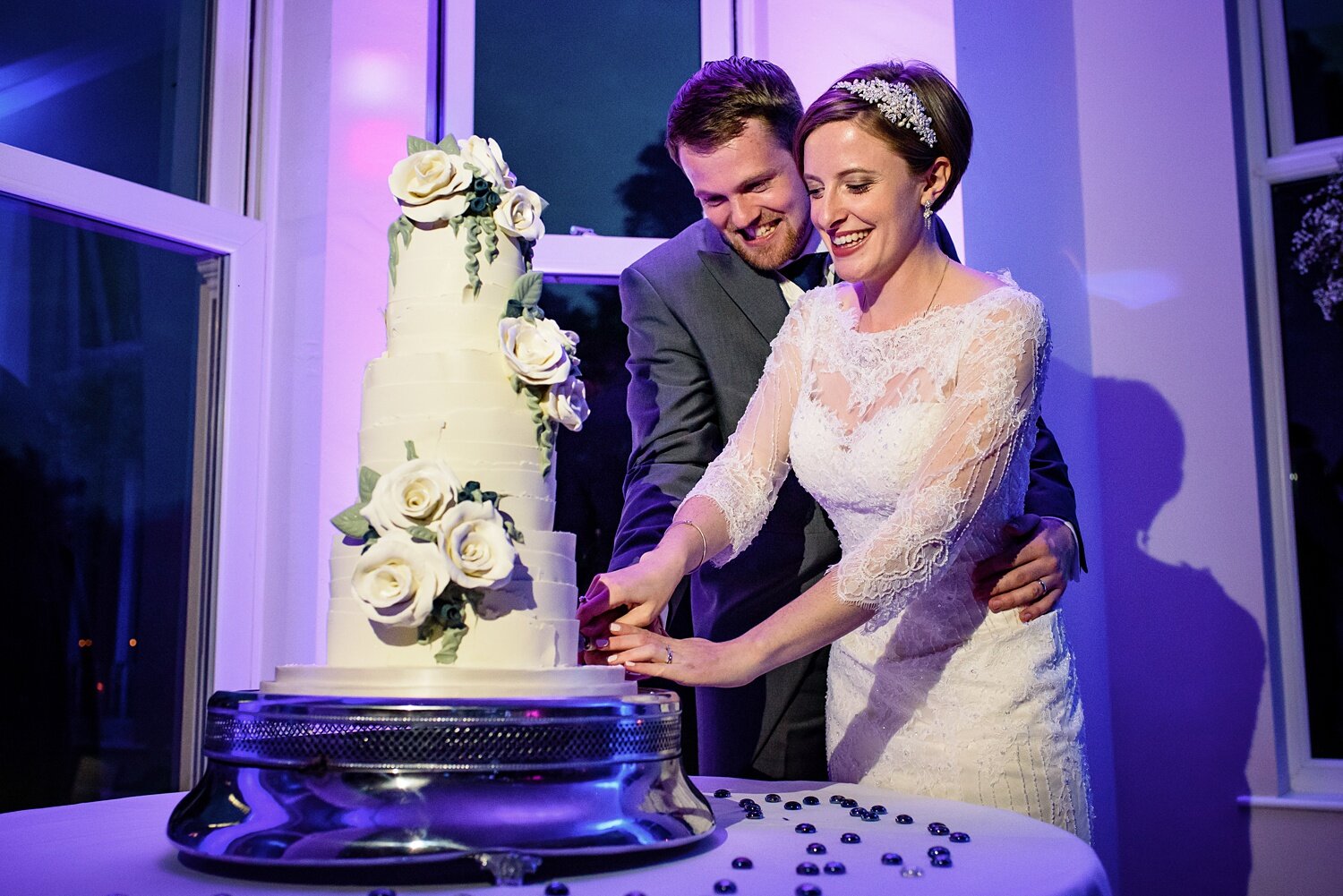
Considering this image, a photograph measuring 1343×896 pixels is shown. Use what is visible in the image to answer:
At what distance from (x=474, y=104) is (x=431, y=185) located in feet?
7.29

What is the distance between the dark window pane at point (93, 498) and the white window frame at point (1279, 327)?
10.7 feet

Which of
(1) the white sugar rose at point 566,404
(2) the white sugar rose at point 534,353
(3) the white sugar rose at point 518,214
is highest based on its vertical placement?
(3) the white sugar rose at point 518,214

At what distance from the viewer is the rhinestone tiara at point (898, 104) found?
228 cm

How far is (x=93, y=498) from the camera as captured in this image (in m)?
3.17

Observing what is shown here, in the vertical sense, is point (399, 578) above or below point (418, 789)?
above

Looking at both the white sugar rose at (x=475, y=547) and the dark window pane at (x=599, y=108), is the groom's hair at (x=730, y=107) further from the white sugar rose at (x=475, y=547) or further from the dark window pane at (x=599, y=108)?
the white sugar rose at (x=475, y=547)

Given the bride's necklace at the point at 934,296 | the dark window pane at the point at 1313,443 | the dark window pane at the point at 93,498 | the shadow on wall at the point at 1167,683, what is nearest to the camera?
the bride's necklace at the point at 934,296

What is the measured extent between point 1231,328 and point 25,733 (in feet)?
11.7

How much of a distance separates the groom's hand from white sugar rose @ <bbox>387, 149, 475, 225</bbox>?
1.20 meters

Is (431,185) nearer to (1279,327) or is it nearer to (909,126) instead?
(909,126)

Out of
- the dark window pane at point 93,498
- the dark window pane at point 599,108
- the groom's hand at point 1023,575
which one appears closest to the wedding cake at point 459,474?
the groom's hand at point 1023,575

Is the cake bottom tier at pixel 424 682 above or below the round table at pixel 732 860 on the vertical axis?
above

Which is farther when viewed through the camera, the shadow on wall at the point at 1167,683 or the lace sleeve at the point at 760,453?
the shadow on wall at the point at 1167,683

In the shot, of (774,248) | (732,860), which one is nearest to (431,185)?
(732,860)
